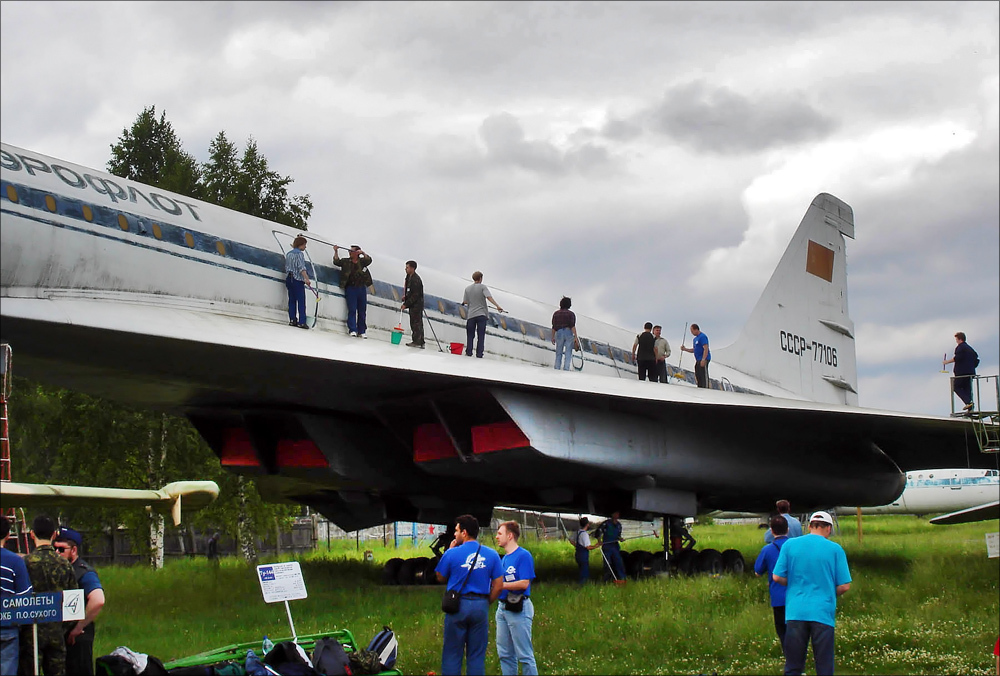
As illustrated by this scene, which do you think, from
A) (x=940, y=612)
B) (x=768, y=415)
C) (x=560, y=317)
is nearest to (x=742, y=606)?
(x=940, y=612)

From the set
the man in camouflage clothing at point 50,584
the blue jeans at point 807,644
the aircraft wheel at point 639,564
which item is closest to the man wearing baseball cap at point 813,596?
the blue jeans at point 807,644

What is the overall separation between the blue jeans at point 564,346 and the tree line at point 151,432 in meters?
6.22

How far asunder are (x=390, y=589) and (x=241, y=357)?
506 cm

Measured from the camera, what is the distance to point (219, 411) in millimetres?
11289

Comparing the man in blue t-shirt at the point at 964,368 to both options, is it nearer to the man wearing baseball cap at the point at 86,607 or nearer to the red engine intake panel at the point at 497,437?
the red engine intake panel at the point at 497,437

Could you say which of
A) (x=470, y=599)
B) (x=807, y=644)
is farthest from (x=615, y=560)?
(x=807, y=644)

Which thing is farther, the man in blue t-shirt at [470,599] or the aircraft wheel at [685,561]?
the aircraft wheel at [685,561]

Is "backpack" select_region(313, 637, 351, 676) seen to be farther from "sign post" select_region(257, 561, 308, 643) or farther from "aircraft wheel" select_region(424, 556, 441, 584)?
"aircraft wheel" select_region(424, 556, 441, 584)

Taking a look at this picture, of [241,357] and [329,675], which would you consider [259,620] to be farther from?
[329,675]

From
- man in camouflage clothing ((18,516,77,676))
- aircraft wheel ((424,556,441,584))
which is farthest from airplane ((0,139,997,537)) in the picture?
man in camouflage clothing ((18,516,77,676))

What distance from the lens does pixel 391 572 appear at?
565 inches

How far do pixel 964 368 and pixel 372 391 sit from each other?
294 inches

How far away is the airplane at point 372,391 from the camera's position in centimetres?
807

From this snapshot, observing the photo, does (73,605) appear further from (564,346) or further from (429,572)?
(429,572)
